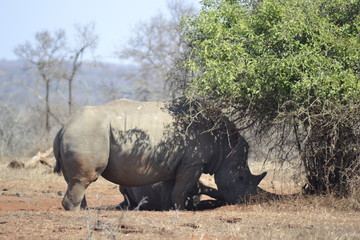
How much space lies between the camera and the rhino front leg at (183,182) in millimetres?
11484

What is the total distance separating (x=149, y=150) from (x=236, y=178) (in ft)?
5.79

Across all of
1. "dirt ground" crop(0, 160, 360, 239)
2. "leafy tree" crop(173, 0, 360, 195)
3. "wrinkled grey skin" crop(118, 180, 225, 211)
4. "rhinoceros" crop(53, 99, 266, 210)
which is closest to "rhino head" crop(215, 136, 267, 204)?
"rhinoceros" crop(53, 99, 266, 210)

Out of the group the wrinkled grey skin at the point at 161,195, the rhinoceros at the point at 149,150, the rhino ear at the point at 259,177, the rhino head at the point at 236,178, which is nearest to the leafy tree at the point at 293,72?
the rhinoceros at the point at 149,150

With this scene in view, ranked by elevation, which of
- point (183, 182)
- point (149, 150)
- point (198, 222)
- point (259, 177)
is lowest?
point (198, 222)

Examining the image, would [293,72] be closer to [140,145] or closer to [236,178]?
[236,178]

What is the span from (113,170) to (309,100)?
11.1ft

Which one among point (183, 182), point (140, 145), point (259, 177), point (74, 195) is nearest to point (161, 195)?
point (183, 182)

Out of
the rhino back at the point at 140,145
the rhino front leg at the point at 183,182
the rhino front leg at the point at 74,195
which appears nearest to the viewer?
the rhino front leg at the point at 74,195

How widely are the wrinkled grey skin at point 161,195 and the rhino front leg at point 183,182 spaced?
1.50 feet

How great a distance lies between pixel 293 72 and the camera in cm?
1033

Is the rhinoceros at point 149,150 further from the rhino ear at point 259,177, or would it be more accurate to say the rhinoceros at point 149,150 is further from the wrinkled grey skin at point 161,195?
the wrinkled grey skin at point 161,195

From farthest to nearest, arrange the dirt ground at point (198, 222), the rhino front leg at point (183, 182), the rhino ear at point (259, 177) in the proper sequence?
the rhino ear at point (259, 177), the rhino front leg at point (183, 182), the dirt ground at point (198, 222)

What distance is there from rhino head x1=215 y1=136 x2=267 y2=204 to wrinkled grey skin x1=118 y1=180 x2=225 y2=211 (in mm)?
238

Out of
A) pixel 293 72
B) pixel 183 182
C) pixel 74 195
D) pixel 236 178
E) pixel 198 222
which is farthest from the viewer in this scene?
pixel 236 178
